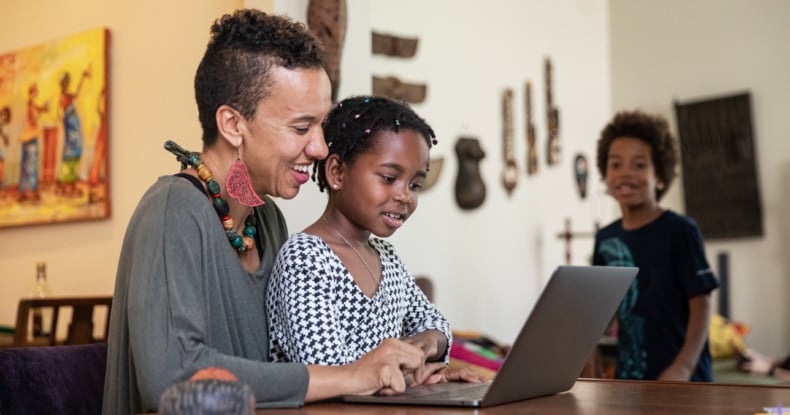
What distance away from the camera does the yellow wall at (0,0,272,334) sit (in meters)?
3.69

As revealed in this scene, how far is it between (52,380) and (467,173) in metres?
4.11

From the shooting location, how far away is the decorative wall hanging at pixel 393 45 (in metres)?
5.08

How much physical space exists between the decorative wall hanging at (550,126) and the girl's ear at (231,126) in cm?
485

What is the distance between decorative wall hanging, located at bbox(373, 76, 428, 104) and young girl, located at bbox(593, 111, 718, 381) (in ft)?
6.30

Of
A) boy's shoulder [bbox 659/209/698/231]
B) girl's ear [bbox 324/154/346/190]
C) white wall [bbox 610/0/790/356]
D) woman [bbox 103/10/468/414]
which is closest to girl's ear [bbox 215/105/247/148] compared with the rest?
woman [bbox 103/10/468/414]

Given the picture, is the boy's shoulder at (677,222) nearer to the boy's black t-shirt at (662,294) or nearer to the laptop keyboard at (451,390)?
the boy's black t-shirt at (662,294)

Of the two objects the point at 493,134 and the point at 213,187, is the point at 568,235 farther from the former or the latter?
the point at 213,187

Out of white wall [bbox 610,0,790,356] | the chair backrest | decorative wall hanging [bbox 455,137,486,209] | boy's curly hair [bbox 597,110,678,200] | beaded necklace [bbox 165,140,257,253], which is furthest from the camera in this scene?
white wall [bbox 610,0,790,356]

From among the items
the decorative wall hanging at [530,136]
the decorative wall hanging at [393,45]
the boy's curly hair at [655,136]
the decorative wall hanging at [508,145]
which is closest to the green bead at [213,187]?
the boy's curly hair at [655,136]

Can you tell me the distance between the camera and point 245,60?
164cm

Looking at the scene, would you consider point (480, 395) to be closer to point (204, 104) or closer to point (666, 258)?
point (204, 104)

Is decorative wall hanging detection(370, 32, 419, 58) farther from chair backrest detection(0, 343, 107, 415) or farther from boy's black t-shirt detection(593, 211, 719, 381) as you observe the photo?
chair backrest detection(0, 343, 107, 415)

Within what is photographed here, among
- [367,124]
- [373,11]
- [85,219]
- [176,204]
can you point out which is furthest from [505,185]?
[176,204]

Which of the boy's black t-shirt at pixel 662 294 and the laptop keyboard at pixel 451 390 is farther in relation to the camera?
the boy's black t-shirt at pixel 662 294
